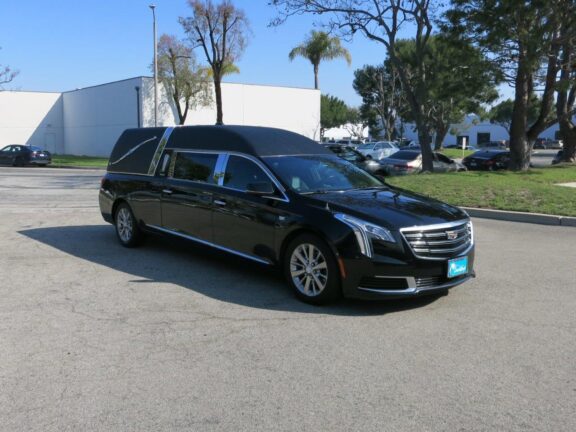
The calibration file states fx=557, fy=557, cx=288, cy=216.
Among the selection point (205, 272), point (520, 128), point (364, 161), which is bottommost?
point (205, 272)

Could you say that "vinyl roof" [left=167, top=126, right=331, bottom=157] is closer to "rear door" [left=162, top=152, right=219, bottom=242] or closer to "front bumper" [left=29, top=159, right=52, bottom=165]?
"rear door" [left=162, top=152, right=219, bottom=242]

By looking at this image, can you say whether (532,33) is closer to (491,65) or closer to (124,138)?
(491,65)

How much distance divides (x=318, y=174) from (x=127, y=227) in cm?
338

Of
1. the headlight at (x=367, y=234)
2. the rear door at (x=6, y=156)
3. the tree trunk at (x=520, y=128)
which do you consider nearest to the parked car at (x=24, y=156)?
the rear door at (x=6, y=156)

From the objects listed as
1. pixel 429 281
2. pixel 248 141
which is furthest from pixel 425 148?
pixel 429 281

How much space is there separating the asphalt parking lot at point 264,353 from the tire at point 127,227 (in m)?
0.86

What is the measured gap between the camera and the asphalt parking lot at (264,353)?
11.1 feet

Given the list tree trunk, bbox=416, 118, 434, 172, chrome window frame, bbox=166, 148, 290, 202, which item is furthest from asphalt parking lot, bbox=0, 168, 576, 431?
tree trunk, bbox=416, 118, 434, 172

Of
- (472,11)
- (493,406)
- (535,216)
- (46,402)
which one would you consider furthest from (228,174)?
(472,11)

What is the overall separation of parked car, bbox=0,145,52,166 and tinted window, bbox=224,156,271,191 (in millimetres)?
32907

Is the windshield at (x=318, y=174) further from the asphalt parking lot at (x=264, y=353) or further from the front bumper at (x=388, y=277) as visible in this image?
the front bumper at (x=388, y=277)

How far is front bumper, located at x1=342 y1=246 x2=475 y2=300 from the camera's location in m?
5.15

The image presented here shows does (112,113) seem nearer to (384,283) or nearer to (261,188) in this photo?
(261,188)

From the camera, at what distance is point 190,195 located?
23.3 feet
